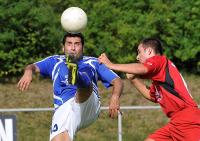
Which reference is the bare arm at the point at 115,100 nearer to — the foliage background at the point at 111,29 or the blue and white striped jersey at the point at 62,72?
the blue and white striped jersey at the point at 62,72

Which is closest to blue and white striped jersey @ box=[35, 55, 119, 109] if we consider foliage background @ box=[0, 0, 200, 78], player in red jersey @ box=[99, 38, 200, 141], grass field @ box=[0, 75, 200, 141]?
player in red jersey @ box=[99, 38, 200, 141]

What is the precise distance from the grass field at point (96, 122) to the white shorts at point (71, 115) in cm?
359

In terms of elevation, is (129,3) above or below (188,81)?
above

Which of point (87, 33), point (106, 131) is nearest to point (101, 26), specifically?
point (87, 33)

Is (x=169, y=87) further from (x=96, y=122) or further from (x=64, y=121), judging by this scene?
(x=96, y=122)

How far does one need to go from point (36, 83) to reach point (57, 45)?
879mm

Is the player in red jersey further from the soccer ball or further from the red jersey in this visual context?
the soccer ball

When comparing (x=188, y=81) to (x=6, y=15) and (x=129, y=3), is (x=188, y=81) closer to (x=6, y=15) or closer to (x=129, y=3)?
(x=129, y=3)

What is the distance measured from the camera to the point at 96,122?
47.2 ft

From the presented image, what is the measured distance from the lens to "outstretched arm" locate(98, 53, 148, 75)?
9077mm

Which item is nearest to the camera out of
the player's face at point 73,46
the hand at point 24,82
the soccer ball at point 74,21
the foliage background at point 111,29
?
the hand at point 24,82

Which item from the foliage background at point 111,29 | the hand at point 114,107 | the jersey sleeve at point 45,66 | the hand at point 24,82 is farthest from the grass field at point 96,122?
the hand at point 114,107

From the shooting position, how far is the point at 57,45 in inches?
640

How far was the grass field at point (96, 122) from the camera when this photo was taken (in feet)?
46.1
